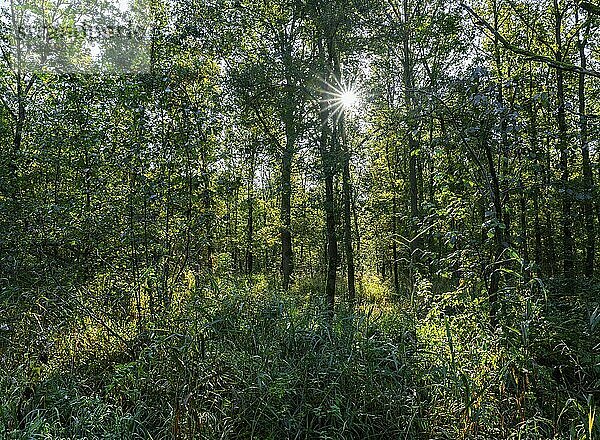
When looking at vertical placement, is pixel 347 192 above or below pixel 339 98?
below

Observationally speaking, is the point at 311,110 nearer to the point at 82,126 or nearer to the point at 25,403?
the point at 82,126

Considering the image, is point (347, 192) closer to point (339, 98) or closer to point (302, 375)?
point (339, 98)

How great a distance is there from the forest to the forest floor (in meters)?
0.02

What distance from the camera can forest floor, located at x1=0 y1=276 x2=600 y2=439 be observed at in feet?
8.73

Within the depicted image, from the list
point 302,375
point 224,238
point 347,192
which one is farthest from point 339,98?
point 302,375

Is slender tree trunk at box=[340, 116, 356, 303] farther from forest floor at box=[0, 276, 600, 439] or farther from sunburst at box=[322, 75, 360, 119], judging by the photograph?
forest floor at box=[0, 276, 600, 439]

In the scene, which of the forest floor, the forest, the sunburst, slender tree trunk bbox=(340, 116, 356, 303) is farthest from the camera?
the sunburst

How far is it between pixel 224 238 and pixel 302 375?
2.94 m

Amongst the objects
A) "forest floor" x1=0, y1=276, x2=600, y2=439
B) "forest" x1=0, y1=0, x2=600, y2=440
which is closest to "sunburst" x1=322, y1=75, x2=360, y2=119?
"forest" x1=0, y1=0, x2=600, y2=440

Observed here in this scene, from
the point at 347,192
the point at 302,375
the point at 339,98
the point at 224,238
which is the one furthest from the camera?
the point at 347,192

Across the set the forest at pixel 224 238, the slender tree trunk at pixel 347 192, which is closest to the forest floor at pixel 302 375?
the forest at pixel 224 238

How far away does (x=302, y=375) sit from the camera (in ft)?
10.9

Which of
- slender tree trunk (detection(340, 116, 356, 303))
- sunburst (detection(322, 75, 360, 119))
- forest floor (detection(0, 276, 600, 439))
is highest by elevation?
sunburst (detection(322, 75, 360, 119))

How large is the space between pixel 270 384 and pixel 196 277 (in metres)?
1.69
